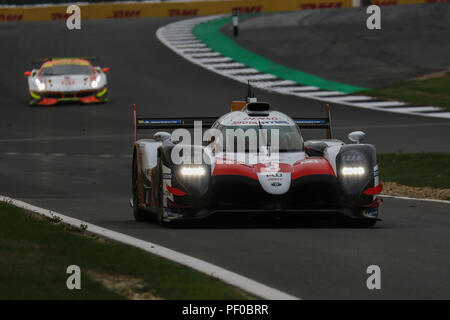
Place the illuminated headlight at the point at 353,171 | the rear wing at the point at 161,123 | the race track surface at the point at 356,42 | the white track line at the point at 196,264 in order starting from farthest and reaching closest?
the race track surface at the point at 356,42 → the rear wing at the point at 161,123 → the illuminated headlight at the point at 353,171 → the white track line at the point at 196,264

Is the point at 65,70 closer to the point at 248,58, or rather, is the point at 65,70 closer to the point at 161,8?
the point at 248,58

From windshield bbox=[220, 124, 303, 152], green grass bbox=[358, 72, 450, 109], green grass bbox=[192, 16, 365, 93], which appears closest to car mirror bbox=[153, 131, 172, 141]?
windshield bbox=[220, 124, 303, 152]

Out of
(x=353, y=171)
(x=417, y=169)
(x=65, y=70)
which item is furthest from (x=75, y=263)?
(x=65, y=70)

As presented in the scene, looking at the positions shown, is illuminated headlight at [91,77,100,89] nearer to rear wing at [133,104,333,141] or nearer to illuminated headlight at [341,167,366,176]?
rear wing at [133,104,333,141]

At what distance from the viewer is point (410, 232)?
11.0 m

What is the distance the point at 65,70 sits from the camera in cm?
3269

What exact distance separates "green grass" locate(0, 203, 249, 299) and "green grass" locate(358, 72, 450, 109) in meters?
22.2

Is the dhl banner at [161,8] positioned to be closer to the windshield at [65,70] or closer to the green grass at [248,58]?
the green grass at [248,58]

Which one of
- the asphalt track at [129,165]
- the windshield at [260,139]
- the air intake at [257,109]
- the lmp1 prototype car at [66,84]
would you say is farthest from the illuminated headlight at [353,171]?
the lmp1 prototype car at [66,84]

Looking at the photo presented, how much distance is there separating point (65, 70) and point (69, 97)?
0.83m

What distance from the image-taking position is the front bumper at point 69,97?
3253 cm

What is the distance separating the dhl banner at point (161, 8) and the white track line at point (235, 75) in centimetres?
158
